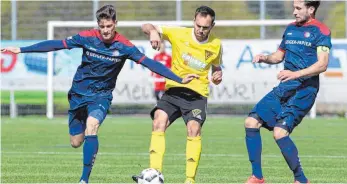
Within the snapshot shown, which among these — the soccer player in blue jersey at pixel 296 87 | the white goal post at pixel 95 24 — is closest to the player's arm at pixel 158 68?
the soccer player in blue jersey at pixel 296 87

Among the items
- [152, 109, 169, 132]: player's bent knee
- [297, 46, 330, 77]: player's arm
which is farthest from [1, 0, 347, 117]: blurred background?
[297, 46, 330, 77]: player's arm

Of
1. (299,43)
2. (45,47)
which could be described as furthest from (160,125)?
(299,43)

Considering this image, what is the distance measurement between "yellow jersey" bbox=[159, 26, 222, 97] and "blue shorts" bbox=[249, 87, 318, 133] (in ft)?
2.48

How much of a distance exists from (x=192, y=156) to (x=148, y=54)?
48.0 feet

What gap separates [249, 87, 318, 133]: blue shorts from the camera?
10.1m

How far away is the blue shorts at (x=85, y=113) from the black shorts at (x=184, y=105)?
1.84 feet

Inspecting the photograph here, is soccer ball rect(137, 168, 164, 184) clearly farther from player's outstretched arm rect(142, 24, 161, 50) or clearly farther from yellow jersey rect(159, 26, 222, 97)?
player's outstretched arm rect(142, 24, 161, 50)

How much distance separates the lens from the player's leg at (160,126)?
33.8 ft

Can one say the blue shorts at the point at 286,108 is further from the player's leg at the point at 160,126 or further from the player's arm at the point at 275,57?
the player's leg at the point at 160,126

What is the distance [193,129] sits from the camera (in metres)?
10.4

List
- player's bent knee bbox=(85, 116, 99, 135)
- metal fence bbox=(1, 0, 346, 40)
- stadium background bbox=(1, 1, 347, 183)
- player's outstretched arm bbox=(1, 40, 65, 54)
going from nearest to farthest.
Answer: player's bent knee bbox=(85, 116, 99, 135) → player's outstretched arm bbox=(1, 40, 65, 54) → stadium background bbox=(1, 1, 347, 183) → metal fence bbox=(1, 0, 346, 40)

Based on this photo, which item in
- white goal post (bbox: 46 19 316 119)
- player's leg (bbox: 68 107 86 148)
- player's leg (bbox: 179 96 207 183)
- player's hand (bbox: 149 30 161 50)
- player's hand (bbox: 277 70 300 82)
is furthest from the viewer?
white goal post (bbox: 46 19 316 119)

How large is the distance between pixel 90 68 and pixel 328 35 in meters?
2.61

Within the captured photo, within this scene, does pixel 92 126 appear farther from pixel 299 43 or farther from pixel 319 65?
pixel 319 65
